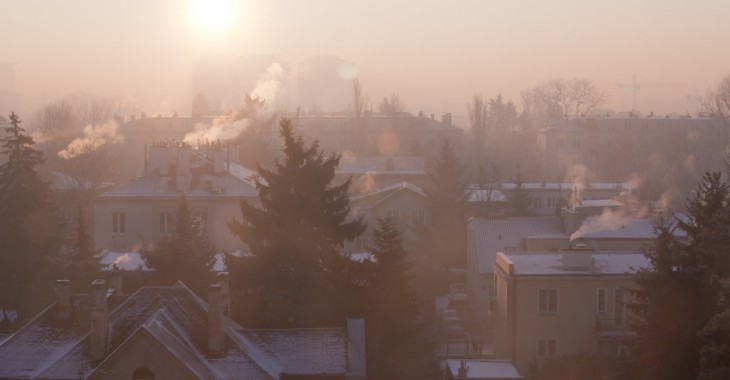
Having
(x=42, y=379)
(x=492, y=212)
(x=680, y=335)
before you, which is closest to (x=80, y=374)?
(x=42, y=379)

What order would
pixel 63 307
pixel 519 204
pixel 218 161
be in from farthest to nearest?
pixel 519 204, pixel 218 161, pixel 63 307

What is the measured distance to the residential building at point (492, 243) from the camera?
3378cm

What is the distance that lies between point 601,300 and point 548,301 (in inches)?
55.3

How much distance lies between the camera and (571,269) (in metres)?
27.7

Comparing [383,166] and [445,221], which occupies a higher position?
[383,166]

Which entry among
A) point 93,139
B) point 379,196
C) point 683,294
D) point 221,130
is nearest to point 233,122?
point 221,130

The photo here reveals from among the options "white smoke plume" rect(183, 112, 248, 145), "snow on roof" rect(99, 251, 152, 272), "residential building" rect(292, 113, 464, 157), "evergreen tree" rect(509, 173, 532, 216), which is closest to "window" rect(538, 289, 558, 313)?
"snow on roof" rect(99, 251, 152, 272)

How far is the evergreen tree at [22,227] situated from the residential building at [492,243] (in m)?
13.4

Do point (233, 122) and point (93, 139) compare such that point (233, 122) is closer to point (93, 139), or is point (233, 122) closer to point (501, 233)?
point (93, 139)

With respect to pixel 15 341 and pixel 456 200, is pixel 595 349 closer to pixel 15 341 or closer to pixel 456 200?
pixel 15 341

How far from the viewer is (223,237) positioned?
3956cm

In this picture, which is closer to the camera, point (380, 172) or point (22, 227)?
point (22, 227)

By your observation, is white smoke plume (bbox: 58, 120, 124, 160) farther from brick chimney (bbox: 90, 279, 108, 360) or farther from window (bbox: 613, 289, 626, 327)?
brick chimney (bbox: 90, 279, 108, 360)

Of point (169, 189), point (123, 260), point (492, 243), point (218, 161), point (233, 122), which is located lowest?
point (123, 260)
